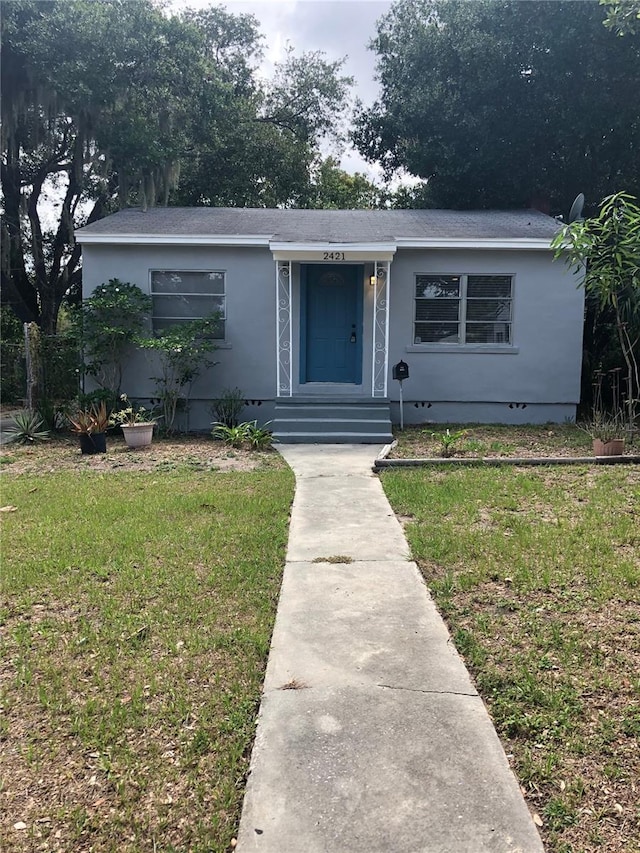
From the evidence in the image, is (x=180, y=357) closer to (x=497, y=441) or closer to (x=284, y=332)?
(x=284, y=332)

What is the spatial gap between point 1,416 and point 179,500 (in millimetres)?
9301

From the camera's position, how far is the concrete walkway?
194 cm

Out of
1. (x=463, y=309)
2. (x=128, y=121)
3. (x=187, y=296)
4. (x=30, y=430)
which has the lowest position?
(x=30, y=430)

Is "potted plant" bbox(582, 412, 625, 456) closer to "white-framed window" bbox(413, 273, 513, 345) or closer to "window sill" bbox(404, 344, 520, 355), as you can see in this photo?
"window sill" bbox(404, 344, 520, 355)

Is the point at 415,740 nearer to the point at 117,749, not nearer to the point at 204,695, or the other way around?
the point at 204,695

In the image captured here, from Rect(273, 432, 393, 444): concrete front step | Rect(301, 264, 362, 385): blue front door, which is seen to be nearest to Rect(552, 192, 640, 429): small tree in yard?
Rect(273, 432, 393, 444): concrete front step

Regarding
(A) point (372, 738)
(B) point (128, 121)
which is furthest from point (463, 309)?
(A) point (372, 738)

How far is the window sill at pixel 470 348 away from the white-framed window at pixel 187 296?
11.4ft

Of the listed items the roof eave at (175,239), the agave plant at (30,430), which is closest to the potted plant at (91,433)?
the agave plant at (30,430)

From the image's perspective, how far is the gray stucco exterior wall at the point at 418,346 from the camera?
10.7 metres

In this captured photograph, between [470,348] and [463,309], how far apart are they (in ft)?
2.31

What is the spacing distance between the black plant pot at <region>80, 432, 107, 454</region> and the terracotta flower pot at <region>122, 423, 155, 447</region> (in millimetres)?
396

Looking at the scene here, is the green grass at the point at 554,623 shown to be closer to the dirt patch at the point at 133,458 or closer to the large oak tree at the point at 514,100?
the dirt patch at the point at 133,458

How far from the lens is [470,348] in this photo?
35.9 feet
